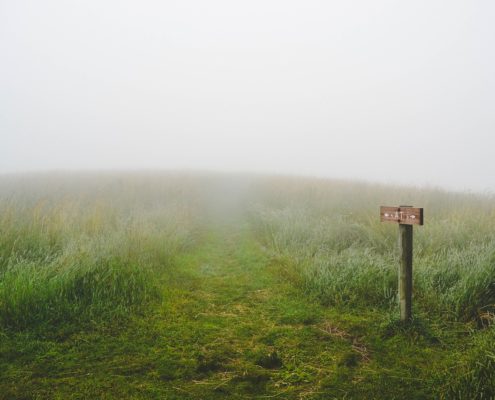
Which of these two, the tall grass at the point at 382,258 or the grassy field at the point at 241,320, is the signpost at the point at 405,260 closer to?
the grassy field at the point at 241,320

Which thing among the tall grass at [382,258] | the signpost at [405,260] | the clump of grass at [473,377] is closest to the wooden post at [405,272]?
the signpost at [405,260]

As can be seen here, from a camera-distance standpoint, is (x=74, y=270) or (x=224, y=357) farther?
(x=74, y=270)

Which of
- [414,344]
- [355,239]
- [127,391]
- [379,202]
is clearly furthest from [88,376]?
[379,202]

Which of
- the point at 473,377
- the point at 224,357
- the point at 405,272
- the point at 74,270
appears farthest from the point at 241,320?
the point at 473,377

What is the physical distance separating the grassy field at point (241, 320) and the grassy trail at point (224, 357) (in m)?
0.01

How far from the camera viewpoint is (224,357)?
3404 mm

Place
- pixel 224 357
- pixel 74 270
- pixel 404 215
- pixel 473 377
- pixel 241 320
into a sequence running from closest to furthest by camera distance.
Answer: pixel 473 377
pixel 224 357
pixel 404 215
pixel 241 320
pixel 74 270

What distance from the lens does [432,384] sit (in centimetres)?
282

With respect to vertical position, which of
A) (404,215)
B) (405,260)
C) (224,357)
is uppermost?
(404,215)

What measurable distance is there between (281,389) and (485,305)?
9.45 ft

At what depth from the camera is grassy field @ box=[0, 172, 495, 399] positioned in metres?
2.90

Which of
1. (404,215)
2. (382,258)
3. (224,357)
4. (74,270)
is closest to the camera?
(224,357)

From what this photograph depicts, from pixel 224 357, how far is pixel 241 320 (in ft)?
3.02

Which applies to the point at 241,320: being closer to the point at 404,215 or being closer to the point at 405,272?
the point at 405,272
